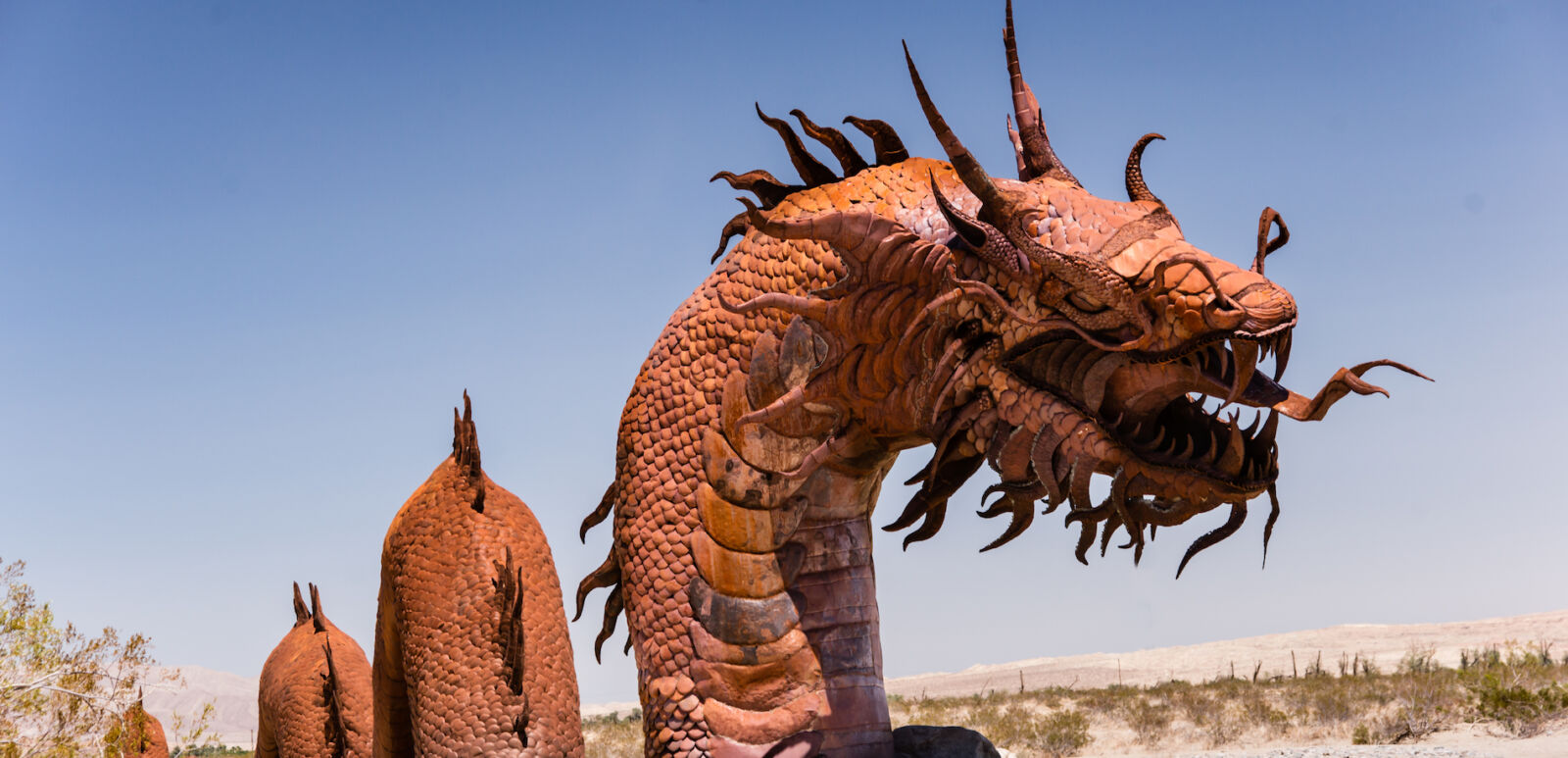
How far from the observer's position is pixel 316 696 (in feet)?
20.7

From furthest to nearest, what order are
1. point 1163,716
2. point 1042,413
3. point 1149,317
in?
point 1163,716 → point 1042,413 → point 1149,317

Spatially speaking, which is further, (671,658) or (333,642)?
(333,642)

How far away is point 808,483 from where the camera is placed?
4262mm

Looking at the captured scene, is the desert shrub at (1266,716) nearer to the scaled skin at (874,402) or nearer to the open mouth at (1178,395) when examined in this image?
the scaled skin at (874,402)

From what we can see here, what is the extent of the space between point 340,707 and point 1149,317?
4.15 metres

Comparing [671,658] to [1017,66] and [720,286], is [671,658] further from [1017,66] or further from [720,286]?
[1017,66]

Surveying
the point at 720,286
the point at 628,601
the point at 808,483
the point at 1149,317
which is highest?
the point at 720,286

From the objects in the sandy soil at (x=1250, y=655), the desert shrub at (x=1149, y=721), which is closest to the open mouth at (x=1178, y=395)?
the desert shrub at (x=1149, y=721)

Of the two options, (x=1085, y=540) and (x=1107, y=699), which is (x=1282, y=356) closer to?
(x=1085, y=540)

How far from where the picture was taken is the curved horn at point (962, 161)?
371cm

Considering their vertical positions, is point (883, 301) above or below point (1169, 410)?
above

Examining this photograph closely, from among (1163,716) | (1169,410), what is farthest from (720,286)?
(1163,716)

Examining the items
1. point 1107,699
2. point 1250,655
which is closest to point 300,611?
point 1107,699

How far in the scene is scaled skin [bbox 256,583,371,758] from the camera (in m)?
5.93
